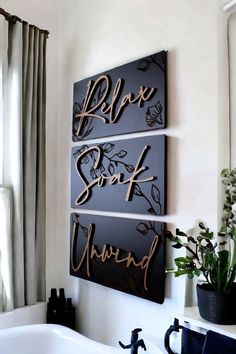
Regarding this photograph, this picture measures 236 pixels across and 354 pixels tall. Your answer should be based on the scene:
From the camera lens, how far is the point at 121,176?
2.15 metres

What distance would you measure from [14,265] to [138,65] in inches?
55.1

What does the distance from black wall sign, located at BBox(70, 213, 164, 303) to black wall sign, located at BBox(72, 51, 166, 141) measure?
527 millimetres

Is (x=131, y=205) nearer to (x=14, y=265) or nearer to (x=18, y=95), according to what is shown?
(x=14, y=265)

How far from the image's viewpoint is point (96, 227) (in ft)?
7.54

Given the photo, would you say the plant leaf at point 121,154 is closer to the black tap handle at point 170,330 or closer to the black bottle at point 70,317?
the black tap handle at point 170,330

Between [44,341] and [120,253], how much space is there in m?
0.66

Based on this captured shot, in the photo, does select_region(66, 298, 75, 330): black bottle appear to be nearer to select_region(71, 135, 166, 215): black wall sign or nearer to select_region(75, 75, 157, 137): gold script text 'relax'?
select_region(71, 135, 166, 215): black wall sign

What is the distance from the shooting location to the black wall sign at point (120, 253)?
1934mm

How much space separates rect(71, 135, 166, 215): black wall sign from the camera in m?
1.96

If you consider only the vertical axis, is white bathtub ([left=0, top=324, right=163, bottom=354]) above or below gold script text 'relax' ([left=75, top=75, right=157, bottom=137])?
below

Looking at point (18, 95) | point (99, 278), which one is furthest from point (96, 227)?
point (18, 95)

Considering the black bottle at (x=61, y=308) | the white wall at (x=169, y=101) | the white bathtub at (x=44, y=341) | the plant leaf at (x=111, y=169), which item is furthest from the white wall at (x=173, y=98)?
the plant leaf at (x=111, y=169)

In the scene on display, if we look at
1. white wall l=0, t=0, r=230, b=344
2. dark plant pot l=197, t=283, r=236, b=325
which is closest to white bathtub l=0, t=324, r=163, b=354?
white wall l=0, t=0, r=230, b=344

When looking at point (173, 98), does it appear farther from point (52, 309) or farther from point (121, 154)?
point (52, 309)
